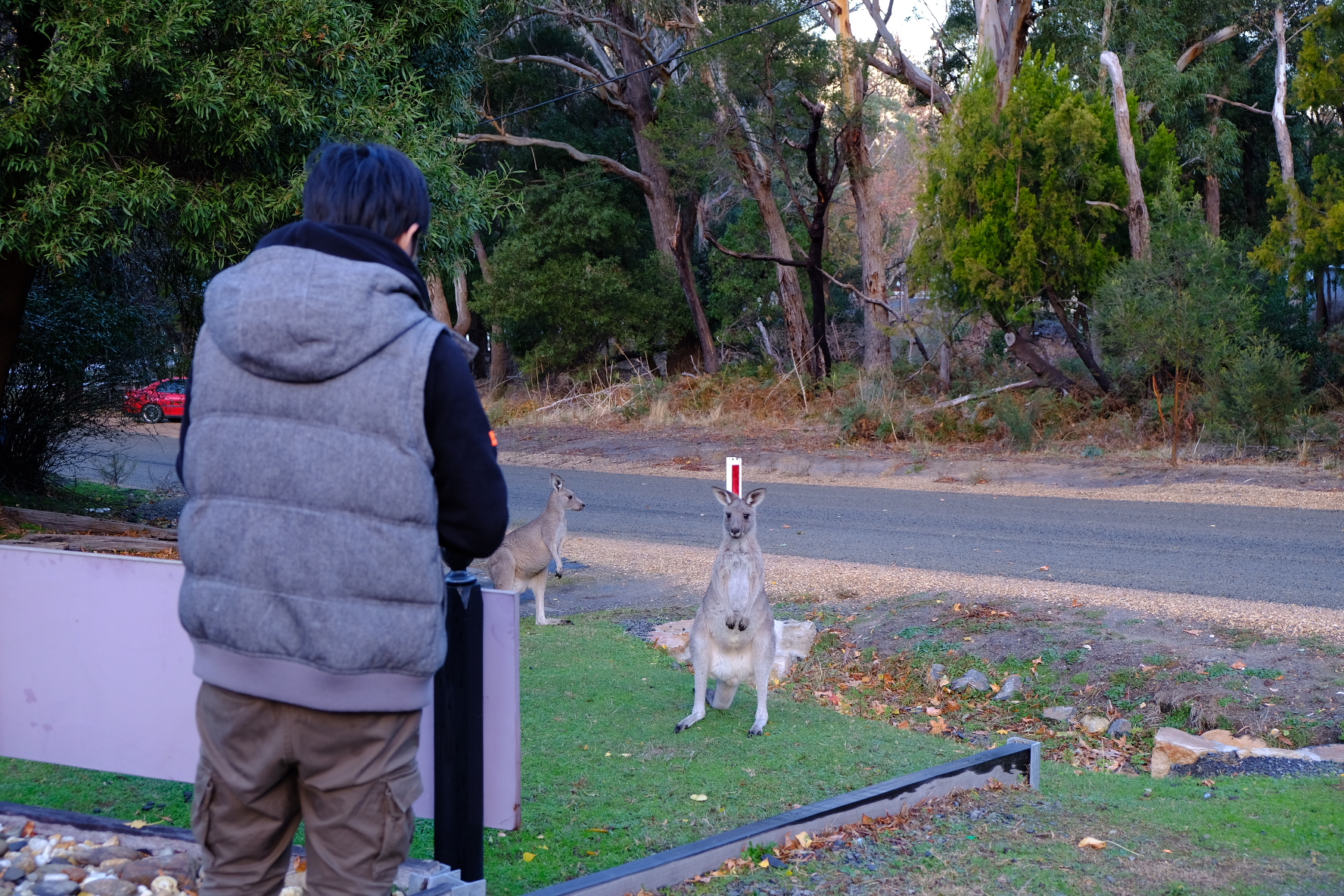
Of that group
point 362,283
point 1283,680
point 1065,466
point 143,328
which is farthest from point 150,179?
point 1065,466

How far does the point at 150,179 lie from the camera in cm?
983

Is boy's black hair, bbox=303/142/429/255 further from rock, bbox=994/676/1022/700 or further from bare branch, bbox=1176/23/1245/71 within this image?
bare branch, bbox=1176/23/1245/71

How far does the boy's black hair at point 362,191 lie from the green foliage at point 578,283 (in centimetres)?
2906

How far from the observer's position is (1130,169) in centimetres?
2089

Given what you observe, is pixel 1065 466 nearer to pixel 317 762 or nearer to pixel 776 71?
pixel 776 71

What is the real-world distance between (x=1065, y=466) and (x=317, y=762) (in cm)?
1771

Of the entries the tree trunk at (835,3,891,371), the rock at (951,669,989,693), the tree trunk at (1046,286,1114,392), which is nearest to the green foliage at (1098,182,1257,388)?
the tree trunk at (1046,286,1114,392)

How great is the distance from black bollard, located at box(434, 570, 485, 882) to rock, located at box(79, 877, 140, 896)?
1089 mm

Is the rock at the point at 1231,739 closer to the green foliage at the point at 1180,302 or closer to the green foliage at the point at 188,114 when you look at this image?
the green foliage at the point at 188,114

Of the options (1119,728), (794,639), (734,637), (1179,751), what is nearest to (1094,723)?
(1119,728)

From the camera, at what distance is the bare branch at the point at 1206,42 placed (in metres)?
27.1

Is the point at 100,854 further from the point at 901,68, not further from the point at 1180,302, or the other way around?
the point at 901,68

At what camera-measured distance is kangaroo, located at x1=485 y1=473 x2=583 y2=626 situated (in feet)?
Answer: 30.2

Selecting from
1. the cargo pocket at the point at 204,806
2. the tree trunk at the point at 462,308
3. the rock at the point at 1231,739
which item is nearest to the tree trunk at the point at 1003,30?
the tree trunk at the point at 462,308
